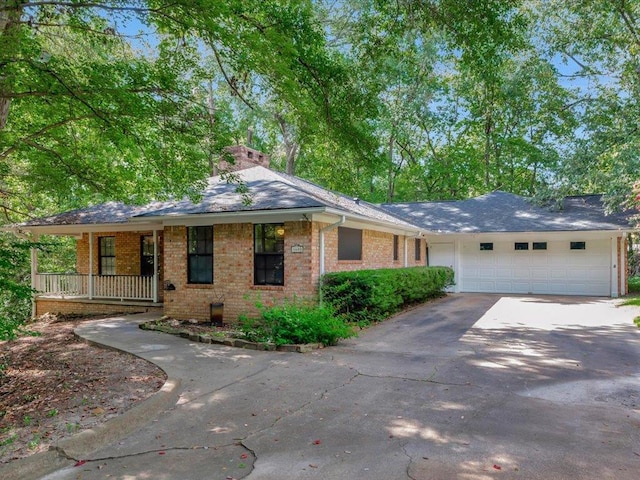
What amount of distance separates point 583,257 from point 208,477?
1855 centimetres

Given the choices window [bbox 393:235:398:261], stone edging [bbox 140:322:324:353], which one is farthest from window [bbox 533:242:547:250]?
stone edging [bbox 140:322:324:353]

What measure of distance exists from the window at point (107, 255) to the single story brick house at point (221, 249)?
0.06 m

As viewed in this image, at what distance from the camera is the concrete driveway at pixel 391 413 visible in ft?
11.8

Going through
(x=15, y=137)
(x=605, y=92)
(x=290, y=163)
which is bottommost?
(x=15, y=137)

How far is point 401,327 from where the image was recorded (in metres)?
10.7

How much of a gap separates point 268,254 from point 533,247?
1306 centimetres

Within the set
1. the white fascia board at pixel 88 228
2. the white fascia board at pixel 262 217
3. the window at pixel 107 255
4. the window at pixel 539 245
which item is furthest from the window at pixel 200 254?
the window at pixel 539 245

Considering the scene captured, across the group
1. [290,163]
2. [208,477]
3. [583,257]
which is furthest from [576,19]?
[208,477]

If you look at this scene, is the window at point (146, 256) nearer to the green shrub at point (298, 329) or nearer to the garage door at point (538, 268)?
the green shrub at point (298, 329)

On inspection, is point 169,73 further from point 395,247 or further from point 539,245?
point 539,245

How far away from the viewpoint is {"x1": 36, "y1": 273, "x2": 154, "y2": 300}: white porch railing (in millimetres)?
13812

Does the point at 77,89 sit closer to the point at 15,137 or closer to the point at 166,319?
the point at 15,137

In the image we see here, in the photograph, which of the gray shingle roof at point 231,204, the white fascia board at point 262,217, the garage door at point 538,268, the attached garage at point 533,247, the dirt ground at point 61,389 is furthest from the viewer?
the garage door at point 538,268

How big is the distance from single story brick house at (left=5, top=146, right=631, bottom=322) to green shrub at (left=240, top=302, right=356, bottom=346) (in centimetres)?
158
